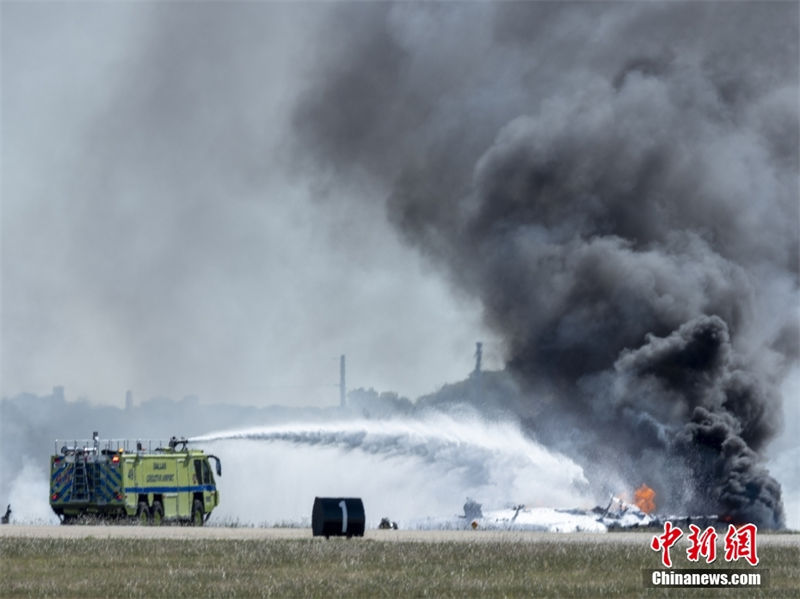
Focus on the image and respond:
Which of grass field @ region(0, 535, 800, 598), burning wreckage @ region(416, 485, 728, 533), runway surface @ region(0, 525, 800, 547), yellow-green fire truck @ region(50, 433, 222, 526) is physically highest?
yellow-green fire truck @ region(50, 433, 222, 526)

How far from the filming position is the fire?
268 feet

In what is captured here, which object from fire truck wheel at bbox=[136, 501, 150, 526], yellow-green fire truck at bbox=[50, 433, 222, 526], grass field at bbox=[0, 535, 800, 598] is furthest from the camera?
yellow-green fire truck at bbox=[50, 433, 222, 526]

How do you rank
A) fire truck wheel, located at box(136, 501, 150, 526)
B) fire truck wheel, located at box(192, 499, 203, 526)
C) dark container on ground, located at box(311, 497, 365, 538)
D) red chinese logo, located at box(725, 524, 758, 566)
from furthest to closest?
fire truck wheel, located at box(192, 499, 203, 526) → fire truck wheel, located at box(136, 501, 150, 526) → dark container on ground, located at box(311, 497, 365, 538) → red chinese logo, located at box(725, 524, 758, 566)

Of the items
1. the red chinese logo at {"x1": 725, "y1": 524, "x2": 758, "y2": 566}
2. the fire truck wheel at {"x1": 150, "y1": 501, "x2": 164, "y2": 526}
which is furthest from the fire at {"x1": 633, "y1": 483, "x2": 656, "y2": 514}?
the red chinese logo at {"x1": 725, "y1": 524, "x2": 758, "y2": 566}

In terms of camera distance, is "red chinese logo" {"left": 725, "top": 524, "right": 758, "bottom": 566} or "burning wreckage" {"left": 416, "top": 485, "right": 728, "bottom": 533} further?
"burning wreckage" {"left": 416, "top": 485, "right": 728, "bottom": 533}

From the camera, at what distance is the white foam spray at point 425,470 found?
7538cm

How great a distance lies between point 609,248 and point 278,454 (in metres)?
25.3

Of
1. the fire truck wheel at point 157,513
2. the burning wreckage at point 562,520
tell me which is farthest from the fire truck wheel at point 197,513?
the burning wreckage at point 562,520

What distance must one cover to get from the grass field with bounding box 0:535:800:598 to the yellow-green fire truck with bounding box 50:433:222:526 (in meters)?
10.9

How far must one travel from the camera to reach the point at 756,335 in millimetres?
95000

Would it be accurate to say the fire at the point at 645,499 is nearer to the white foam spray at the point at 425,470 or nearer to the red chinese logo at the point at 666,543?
the white foam spray at the point at 425,470

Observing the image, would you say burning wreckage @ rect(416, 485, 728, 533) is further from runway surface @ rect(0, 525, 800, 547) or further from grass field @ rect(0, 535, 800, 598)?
grass field @ rect(0, 535, 800, 598)

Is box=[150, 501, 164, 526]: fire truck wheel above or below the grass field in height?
above

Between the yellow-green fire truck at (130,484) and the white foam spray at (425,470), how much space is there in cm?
725
